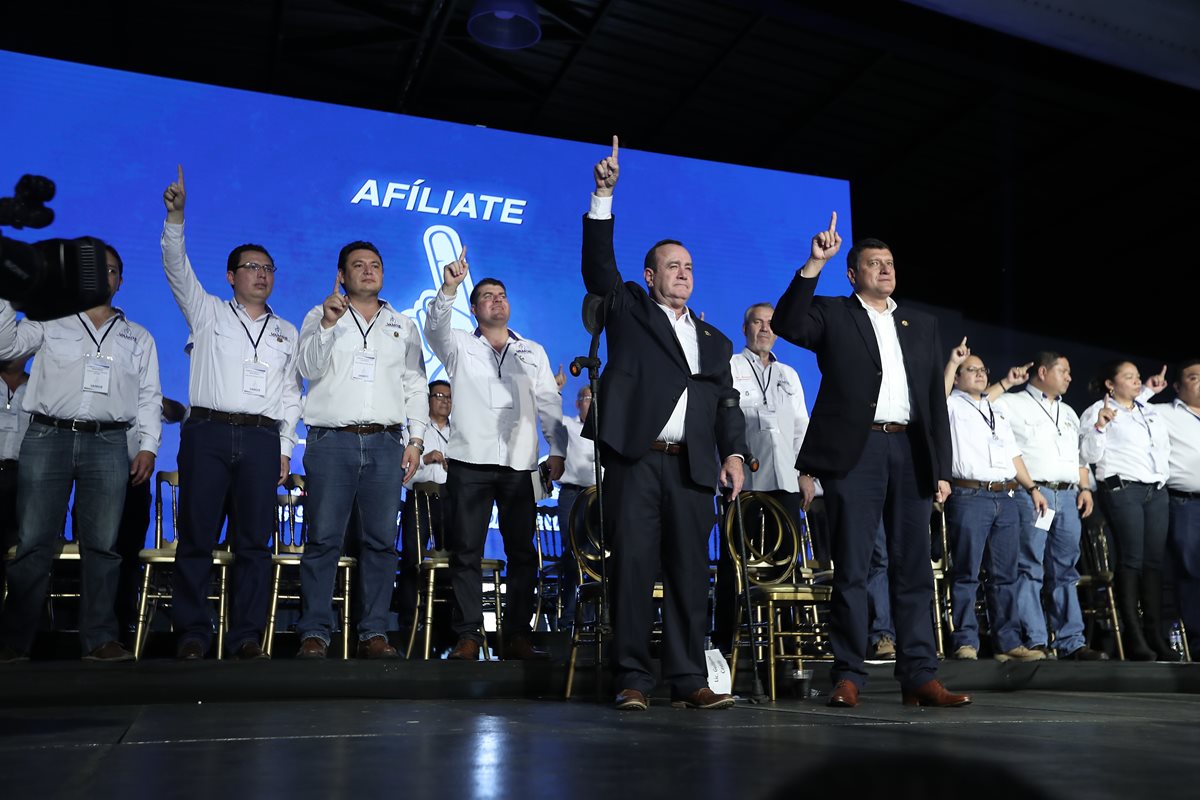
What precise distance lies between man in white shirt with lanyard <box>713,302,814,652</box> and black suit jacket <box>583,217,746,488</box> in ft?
4.24

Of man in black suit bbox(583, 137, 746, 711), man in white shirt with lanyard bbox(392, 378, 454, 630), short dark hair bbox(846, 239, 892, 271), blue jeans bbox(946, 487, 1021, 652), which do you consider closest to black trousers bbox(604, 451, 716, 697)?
man in black suit bbox(583, 137, 746, 711)

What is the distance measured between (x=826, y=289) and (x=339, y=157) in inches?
130

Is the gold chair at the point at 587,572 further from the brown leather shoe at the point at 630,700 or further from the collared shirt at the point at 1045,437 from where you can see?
the collared shirt at the point at 1045,437

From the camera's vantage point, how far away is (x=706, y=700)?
3.19m

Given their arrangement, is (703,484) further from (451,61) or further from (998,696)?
(451,61)

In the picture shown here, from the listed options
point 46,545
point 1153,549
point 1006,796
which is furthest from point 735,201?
point 1006,796

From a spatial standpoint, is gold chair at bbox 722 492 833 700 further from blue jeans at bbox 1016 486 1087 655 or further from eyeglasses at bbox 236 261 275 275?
eyeglasses at bbox 236 261 275 275

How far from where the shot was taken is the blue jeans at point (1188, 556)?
18.1ft

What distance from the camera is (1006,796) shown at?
151cm

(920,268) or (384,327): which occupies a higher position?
(920,268)

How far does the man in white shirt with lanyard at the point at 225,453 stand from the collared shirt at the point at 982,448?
3.00m

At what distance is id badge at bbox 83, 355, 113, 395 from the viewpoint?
388 cm

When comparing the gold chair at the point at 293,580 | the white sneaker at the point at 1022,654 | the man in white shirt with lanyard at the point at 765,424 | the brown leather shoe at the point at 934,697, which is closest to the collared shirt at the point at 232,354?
the gold chair at the point at 293,580

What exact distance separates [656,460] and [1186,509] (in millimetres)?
3644
